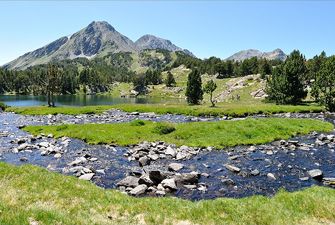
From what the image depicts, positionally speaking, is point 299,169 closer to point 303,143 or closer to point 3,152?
point 303,143

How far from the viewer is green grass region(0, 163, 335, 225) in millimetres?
17078

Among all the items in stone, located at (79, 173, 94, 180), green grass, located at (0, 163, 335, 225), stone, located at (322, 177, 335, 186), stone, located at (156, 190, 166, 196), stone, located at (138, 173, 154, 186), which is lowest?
stone, located at (322, 177, 335, 186)

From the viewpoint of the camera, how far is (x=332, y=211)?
18984 mm

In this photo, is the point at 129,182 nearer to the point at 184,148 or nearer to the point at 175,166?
the point at 175,166

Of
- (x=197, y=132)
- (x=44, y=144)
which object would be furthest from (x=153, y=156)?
(x=44, y=144)

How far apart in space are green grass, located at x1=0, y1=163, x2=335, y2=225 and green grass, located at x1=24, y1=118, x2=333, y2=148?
23.1 m

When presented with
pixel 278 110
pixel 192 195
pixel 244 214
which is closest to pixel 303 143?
pixel 192 195

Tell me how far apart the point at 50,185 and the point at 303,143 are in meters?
35.4

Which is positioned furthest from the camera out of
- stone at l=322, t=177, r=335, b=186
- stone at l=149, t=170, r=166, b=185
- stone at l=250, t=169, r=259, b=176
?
stone at l=250, t=169, r=259, b=176

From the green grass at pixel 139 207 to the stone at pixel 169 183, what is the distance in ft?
20.5

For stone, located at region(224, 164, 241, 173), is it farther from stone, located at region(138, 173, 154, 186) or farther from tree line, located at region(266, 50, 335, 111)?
tree line, located at region(266, 50, 335, 111)

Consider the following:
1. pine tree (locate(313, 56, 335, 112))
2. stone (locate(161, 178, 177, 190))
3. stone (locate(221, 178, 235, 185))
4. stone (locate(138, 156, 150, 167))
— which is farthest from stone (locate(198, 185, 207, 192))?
pine tree (locate(313, 56, 335, 112))

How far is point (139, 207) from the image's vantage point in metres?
19.0

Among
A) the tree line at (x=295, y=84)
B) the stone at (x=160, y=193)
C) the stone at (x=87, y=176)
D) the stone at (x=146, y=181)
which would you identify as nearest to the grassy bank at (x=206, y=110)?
the tree line at (x=295, y=84)
